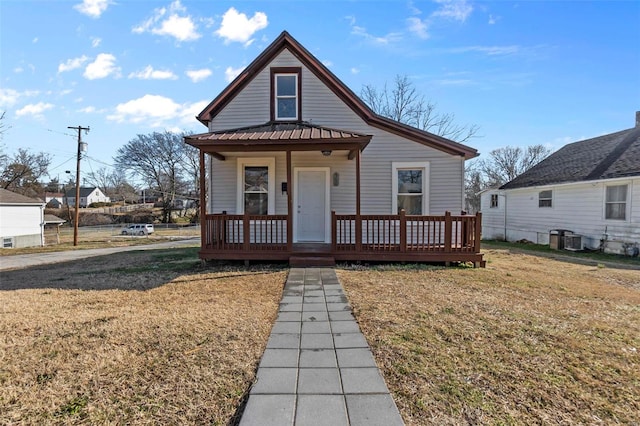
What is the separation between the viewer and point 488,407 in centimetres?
245

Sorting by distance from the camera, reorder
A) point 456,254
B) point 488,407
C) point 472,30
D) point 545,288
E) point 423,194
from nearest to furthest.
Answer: point 488,407 → point 545,288 → point 456,254 → point 423,194 → point 472,30

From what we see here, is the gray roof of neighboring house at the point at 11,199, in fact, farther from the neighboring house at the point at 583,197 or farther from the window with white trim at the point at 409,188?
the neighboring house at the point at 583,197

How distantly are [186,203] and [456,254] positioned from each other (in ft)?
203

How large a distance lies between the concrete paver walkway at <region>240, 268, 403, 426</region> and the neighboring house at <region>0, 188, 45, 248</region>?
29.7 meters

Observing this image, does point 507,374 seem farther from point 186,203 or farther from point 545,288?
point 186,203

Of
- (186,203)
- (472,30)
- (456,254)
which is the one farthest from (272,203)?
(186,203)

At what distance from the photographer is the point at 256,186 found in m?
9.55

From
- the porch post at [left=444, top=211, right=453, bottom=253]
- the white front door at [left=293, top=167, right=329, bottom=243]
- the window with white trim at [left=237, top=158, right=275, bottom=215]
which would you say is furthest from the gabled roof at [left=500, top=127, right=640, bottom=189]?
the window with white trim at [left=237, top=158, right=275, bottom=215]

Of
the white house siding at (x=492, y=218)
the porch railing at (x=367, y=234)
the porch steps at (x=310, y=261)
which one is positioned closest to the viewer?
the porch steps at (x=310, y=261)

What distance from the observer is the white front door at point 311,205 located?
9.54 meters

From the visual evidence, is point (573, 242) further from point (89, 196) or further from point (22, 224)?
point (89, 196)

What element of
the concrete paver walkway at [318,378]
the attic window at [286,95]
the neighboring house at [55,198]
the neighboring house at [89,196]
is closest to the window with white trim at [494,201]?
the attic window at [286,95]

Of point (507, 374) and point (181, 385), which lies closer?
point (181, 385)

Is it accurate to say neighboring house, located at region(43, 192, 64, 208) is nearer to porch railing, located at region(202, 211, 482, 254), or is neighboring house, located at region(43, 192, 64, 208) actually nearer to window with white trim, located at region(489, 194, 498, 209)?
porch railing, located at region(202, 211, 482, 254)
